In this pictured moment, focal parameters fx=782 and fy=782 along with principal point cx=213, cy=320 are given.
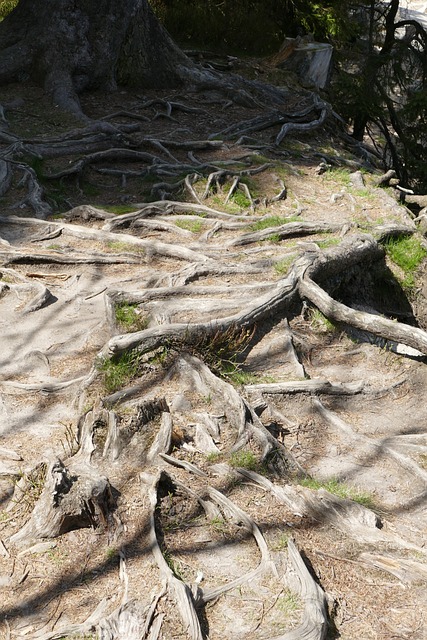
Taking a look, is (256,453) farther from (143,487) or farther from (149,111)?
(149,111)

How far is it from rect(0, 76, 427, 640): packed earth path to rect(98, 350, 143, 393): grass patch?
0.02m

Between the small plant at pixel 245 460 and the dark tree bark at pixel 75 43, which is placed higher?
the small plant at pixel 245 460

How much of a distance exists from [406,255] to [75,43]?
6836 millimetres

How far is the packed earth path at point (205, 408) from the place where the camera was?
3.96 meters

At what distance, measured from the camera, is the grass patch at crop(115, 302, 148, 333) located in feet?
19.7

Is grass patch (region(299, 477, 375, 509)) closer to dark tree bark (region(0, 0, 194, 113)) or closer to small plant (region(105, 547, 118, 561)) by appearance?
small plant (region(105, 547, 118, 561))

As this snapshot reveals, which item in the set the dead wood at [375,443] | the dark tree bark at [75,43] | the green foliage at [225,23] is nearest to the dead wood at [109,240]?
the dead wood at [375,443]

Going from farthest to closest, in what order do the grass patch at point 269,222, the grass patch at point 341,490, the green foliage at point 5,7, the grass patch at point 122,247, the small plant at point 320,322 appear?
the green foliage at point 5,7 → the grass patch at point 269,222 → the grass patch at point 122,247 → the small plant at point 320,322 → the grass patch at point 341,490

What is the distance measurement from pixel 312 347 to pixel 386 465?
1.62 metres

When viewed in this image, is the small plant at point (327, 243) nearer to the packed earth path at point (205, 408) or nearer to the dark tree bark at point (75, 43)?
the packed earth path at point (205, 408)

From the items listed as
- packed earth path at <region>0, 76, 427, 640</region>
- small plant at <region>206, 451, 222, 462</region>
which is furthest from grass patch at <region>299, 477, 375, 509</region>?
small plant at <region>206, 451, 222, 462</region>

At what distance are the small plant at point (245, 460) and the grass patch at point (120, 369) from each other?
3.21 ft

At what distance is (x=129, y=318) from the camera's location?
608 cm

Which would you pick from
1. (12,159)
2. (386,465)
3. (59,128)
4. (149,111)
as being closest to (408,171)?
(149,111)
